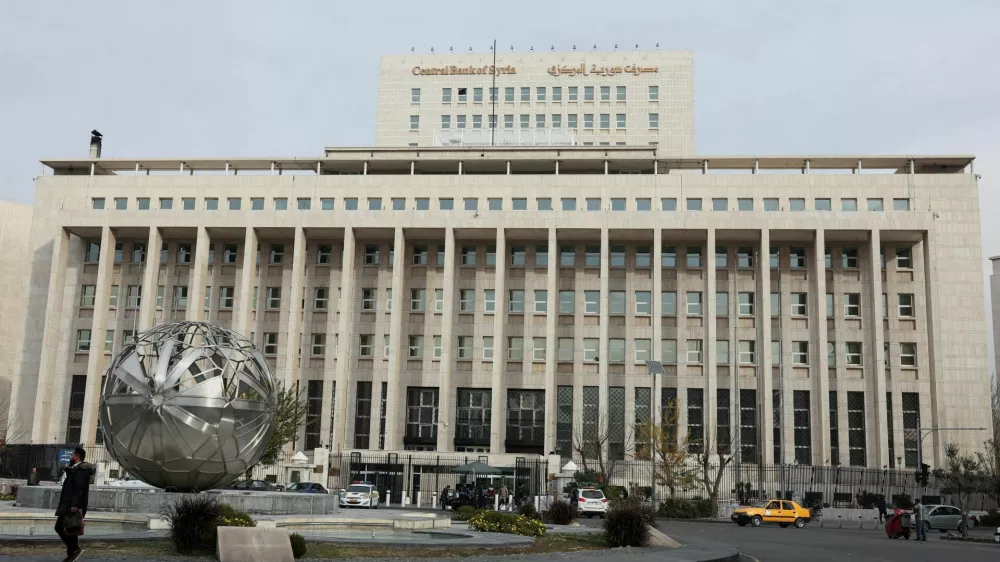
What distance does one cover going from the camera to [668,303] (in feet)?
209

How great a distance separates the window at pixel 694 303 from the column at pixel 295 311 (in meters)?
23.9

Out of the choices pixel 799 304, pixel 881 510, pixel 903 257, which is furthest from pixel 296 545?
pixel 903 257

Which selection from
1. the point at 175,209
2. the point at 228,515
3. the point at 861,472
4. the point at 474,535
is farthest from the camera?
the point at 175,209

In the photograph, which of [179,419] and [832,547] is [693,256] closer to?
[832,547]

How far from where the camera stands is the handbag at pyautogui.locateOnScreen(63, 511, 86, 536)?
541 inches

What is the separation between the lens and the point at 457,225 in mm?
62438

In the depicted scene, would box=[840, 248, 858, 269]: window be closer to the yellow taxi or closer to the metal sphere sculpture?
the yellow taxi

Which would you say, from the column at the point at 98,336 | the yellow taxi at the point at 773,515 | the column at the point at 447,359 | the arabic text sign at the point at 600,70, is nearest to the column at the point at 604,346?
the column at the point at 447,359

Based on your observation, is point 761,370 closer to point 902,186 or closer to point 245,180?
point 902,186

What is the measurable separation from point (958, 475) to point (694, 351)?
17953 millimetres

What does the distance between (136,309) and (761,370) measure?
43591 millimetres

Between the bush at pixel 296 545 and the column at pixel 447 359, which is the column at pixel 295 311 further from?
the bush at pixel 296 545

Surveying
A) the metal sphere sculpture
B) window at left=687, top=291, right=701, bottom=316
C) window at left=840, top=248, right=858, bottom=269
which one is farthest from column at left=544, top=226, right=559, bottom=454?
the metal sphere sculpture

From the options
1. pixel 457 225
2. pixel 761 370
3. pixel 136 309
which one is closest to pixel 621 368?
pixel 761 370
